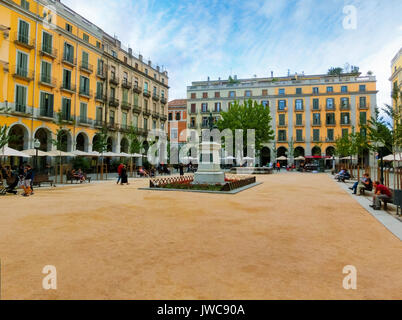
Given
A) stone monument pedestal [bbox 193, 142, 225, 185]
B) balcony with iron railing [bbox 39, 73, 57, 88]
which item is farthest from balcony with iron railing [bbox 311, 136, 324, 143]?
balcony with iron railing [bbox 39, 73, 57, 88]

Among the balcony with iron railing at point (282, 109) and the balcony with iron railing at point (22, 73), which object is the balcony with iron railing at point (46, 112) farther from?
the balcony with iron railing at point (282, 109)

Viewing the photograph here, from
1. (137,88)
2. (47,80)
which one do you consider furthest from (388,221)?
(137,88)

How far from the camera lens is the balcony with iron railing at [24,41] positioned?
2361 cm

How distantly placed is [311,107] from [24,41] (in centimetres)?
4612

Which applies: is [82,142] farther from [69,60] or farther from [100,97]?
[69,60]

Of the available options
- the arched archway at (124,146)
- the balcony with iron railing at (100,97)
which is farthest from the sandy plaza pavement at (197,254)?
the arched archway at (124,146)

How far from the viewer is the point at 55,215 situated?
755 cm

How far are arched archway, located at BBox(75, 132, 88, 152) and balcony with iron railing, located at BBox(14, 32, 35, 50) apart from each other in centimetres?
1050

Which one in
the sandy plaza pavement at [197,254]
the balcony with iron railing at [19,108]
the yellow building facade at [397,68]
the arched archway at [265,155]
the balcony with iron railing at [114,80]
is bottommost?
the sandy plaza pavement at [197,254]

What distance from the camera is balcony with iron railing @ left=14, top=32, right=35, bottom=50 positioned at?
2361 centimetres

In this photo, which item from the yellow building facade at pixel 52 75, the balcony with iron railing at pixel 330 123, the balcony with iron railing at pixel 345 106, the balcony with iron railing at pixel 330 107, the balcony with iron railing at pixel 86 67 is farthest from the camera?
the balcony with iron railing at pixel 330 123

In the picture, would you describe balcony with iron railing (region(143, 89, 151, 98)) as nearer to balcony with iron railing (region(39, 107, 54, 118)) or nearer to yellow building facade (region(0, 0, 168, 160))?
yellow building facade (region(0, 0, 168, 160))
